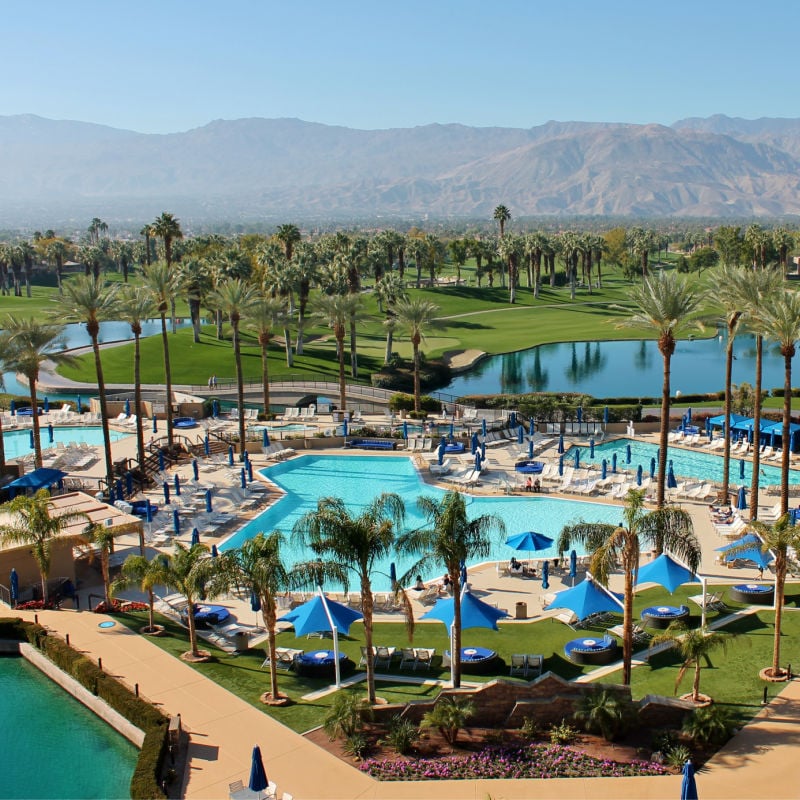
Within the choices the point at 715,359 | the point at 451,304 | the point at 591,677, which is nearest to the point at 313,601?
the point at 591,677

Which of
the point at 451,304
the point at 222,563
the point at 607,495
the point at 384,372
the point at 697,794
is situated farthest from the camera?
the point at 451,304

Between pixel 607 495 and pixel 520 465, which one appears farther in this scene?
pixel 520 465

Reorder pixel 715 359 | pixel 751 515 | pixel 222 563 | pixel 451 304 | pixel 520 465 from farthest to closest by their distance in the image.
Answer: pixel 451 304 → pixel 715 359 → pixel 520 465 → pixel 751 515 → pixel 222 563

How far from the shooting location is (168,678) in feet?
75.1

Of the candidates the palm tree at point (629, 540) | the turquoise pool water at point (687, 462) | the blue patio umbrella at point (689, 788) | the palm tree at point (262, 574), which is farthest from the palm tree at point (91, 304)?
the blue patio umbrella at point (689, 788)

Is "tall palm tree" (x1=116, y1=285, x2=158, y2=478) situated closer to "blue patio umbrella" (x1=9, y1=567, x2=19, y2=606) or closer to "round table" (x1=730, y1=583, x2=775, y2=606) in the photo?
"blue patio umbrella" (x1=9, y1=567, x2=19, y2=606)

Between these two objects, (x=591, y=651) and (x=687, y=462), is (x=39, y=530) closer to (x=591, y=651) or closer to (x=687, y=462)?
(x=591, y=651)

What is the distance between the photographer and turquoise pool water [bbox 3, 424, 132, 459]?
50219 millimetres

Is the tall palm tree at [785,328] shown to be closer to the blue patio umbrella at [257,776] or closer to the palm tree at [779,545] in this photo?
the palm tree at [779,545]

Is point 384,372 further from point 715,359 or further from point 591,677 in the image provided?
point 591,677

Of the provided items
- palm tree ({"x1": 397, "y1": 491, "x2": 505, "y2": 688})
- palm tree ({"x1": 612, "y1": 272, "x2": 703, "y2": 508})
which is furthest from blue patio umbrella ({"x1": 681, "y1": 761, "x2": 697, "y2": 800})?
palm tree ({"x1": 612, "y1": 272, "x2": 703, "y2": 508})

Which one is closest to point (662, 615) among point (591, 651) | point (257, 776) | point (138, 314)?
point (591, 651)

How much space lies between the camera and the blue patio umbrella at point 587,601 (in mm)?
24672

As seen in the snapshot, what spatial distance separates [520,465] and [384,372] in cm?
2951
